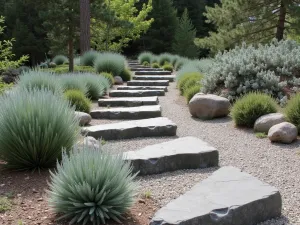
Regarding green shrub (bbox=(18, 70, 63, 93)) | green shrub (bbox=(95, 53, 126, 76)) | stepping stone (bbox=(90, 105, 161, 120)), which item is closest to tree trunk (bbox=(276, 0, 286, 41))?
green shrub (bbox=(95, 53, 126, 76))

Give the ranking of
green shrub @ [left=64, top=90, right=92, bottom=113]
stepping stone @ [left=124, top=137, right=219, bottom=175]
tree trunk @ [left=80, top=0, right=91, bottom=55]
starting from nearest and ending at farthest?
stepping stone @ [left=124, top=137, right=219, bottom=175], green shrub @ [left=64, top=90, right=92, bottom=113], tree trunk @ [left=80, top=0, right=91, bottom=55]

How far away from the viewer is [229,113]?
22.1 ft

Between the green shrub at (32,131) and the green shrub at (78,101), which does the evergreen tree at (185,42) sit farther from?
the green shrub at (32,131)

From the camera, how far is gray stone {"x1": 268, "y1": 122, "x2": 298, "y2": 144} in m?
4.89

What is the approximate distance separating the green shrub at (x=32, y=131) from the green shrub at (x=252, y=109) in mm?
3023

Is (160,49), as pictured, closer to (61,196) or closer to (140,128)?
(140,128)

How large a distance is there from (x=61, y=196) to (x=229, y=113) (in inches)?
182

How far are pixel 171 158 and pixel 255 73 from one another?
4046 mm

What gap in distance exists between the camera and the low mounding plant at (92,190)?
8.47 ft

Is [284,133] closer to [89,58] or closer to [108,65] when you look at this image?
[108,65]

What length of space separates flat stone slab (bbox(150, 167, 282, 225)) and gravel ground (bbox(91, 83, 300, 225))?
15 centimetres

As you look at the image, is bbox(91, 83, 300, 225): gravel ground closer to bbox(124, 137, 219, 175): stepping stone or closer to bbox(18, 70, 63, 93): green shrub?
bbox(124, 137, 219, 175): stepping stone

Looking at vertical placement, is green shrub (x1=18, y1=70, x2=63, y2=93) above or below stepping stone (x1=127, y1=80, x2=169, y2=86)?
above

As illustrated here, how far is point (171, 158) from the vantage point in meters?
3.88
